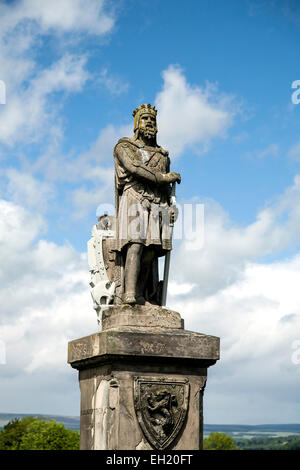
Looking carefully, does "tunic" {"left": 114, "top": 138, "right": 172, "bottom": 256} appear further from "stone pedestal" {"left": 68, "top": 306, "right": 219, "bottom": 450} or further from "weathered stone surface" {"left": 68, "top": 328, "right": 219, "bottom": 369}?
"weathered stone surface" {"left": 68, "top": 328, "right": 219, "bottom": 369}

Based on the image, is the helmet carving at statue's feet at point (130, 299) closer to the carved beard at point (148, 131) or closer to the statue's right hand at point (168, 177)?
the statue's right hand at point (168, 177)

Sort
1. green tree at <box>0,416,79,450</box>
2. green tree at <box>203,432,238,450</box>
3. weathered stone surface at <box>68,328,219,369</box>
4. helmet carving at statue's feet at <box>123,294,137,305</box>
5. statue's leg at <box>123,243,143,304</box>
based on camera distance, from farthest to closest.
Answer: green tree at <box>203,432,238,450</box>, green tree at <box>0,416,79,450</box>, statue's leg at <box>123,243,143,304</box>, helmet carving at statue's feet at <box>123,294,137,305</box>, weathered stone surface at <box>68,328,219,369</box>

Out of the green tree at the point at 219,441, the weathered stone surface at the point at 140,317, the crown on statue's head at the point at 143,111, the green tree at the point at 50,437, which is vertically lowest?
the green tree at the point at 219,441

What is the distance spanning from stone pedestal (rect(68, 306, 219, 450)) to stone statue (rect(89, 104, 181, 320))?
1.84 ft

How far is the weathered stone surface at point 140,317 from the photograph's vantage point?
36.3ft

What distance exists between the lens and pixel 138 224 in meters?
11.6

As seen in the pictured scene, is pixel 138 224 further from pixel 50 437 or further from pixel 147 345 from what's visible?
pixel 50 437

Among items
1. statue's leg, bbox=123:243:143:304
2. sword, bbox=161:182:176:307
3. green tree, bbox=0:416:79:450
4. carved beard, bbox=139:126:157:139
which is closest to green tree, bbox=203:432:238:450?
green tree, bbox=0:416:79:450

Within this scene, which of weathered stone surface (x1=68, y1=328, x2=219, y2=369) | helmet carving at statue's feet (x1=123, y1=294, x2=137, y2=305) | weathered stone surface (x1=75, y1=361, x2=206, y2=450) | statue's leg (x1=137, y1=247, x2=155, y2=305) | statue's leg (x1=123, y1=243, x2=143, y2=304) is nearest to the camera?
weathered stone surface (x1=75, y1=361, x2=206, y2=450)

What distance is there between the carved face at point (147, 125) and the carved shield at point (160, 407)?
3.99m

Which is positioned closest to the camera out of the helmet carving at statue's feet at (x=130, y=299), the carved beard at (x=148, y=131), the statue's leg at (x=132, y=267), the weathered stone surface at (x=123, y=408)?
the weathered stone surface at (x=123, y=408)

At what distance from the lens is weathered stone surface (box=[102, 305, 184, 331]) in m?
11.1

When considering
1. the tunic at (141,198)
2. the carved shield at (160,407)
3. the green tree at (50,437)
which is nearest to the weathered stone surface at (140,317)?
the carved shield at (160,407)
